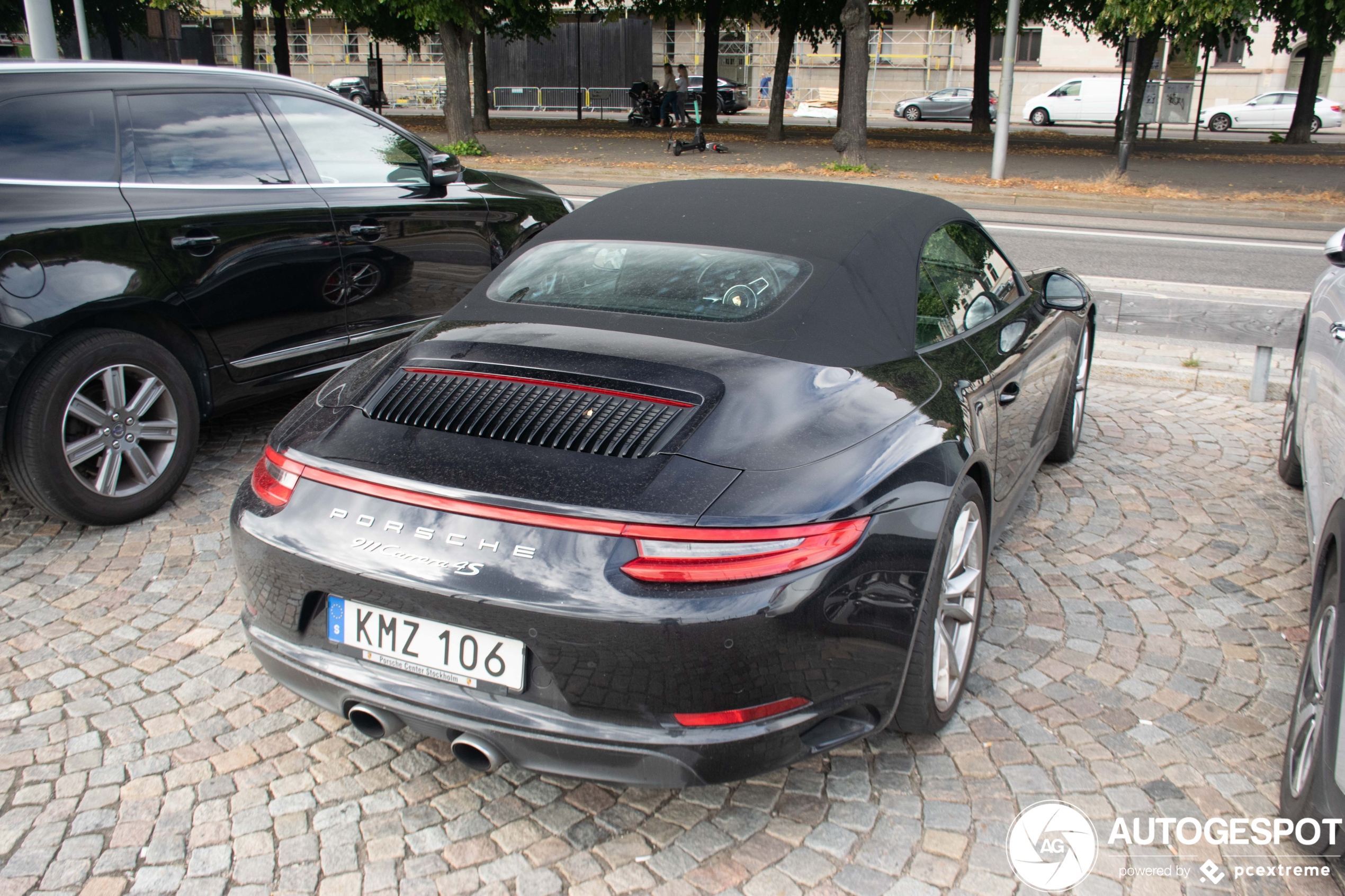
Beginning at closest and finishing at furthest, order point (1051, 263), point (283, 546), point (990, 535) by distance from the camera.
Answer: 1. point (283, 546)
2. point (990, 535)
3. point (1051, 263)

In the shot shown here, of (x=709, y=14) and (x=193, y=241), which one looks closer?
(x=193, y=241)

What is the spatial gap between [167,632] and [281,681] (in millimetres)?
1225

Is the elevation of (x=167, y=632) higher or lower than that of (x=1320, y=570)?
lower

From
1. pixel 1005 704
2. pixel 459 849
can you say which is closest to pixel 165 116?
pixel 459 849

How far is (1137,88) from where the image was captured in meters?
19.6

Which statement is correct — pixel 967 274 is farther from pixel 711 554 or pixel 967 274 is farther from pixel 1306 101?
pixel 1306 101

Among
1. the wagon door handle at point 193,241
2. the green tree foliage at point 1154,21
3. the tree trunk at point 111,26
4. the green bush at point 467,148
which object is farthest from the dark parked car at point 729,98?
the wagon door handle at point 193,241

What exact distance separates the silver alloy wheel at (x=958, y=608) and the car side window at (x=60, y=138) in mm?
3578

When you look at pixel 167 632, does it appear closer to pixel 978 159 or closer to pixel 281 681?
pixel 281 681

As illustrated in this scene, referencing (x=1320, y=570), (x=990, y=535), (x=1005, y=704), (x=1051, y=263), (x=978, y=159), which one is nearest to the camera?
(x=1320, y=570)

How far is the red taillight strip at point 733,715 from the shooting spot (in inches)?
88.7

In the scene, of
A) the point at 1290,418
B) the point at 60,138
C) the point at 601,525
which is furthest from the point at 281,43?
the point at 601,525

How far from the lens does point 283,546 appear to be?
2.50 meters

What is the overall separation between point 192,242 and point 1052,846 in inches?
154
